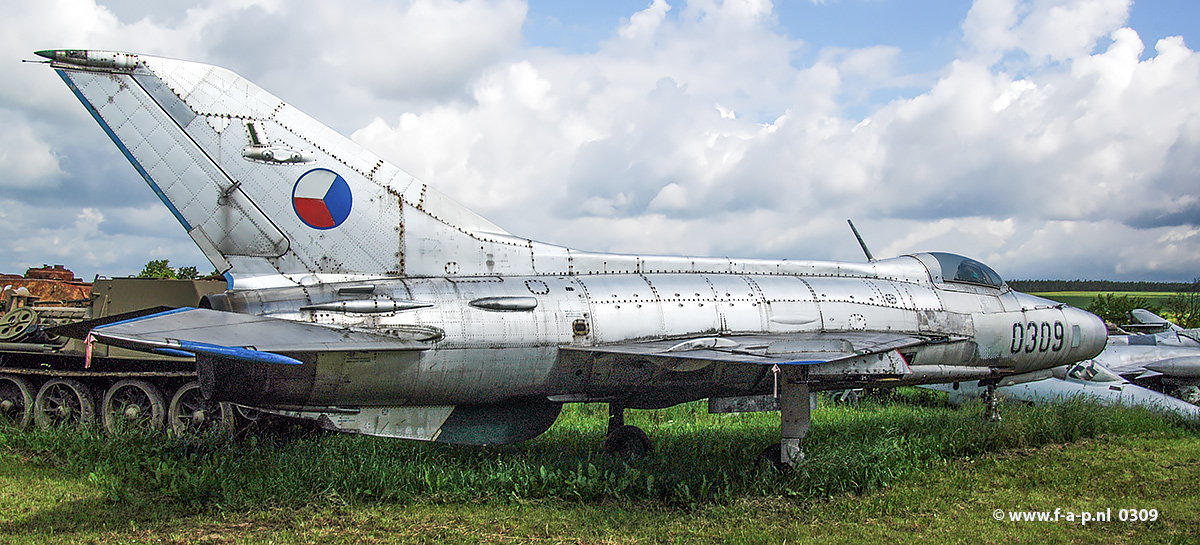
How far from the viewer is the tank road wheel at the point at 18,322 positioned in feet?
34.1

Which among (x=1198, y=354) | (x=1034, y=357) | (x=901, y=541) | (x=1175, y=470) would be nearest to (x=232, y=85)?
(x=901, y=541)

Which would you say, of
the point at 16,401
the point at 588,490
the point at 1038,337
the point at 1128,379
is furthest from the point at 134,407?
the point at 1128,379

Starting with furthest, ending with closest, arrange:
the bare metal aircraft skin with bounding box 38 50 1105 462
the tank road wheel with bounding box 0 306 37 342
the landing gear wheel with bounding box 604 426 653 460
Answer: the tank road wheel with bounding box 0 306 37 342 → the landing gear wheel with bounding box 604 426 653 460 → the bare metal aircraft skin with bounding box 38 50 1105 462

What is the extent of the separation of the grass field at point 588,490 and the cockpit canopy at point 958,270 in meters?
1.73

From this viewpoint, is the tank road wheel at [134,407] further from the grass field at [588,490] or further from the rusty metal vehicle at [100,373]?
the grass field at [588,490]

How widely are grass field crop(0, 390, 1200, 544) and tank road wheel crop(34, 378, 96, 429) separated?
2.48 feet

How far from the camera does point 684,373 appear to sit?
300 inches

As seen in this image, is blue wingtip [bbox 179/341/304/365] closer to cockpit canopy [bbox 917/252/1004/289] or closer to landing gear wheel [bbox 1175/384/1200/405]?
cockpit canopy [bbox 917/252/1004/289]

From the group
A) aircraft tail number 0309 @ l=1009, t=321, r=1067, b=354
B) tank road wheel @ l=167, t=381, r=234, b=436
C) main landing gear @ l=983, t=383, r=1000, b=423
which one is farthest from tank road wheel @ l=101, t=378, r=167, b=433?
aircraft tail number 0309 @ l=1009, t=321, r=1067, b=354

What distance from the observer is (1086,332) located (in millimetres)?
10008

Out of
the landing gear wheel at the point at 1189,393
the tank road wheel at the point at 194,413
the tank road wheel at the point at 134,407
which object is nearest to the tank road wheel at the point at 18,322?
the tank road wheel at the point at 134,407

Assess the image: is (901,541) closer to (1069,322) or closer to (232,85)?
(1069,322)

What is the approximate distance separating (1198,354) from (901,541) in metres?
12.1

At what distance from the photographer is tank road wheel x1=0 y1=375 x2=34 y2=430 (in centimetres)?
1055
